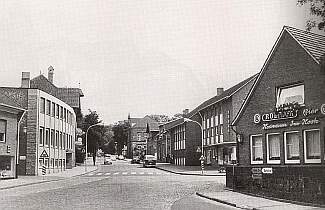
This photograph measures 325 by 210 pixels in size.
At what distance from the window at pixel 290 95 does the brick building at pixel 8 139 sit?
1862 cm

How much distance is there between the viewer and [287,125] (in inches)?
607

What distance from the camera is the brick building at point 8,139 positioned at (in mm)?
29266

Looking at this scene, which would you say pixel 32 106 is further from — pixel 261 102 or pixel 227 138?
pixel 261 102

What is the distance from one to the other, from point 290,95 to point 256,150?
10.5 ft

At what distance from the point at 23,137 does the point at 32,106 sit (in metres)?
2.44

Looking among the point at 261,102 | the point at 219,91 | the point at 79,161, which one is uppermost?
the point at 219,91

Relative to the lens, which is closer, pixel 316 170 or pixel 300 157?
pixel 316 170

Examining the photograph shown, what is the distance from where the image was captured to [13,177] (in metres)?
30.5

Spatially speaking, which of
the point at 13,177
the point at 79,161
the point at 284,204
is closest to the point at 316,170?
the point at 284,204

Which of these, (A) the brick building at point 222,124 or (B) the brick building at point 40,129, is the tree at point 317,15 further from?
(A) the brick building at point 222,124

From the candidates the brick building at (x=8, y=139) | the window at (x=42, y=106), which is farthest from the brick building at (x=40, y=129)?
the brick building at (x=8, y=139)

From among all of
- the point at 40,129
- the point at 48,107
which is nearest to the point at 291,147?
the point at 40,129

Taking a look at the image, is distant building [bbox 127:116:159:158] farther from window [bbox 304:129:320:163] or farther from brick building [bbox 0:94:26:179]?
window [bbox 304:129:320:163]

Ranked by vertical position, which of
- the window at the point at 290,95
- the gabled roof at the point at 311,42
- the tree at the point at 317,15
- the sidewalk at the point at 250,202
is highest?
the gabled roof at the point at 311,42
